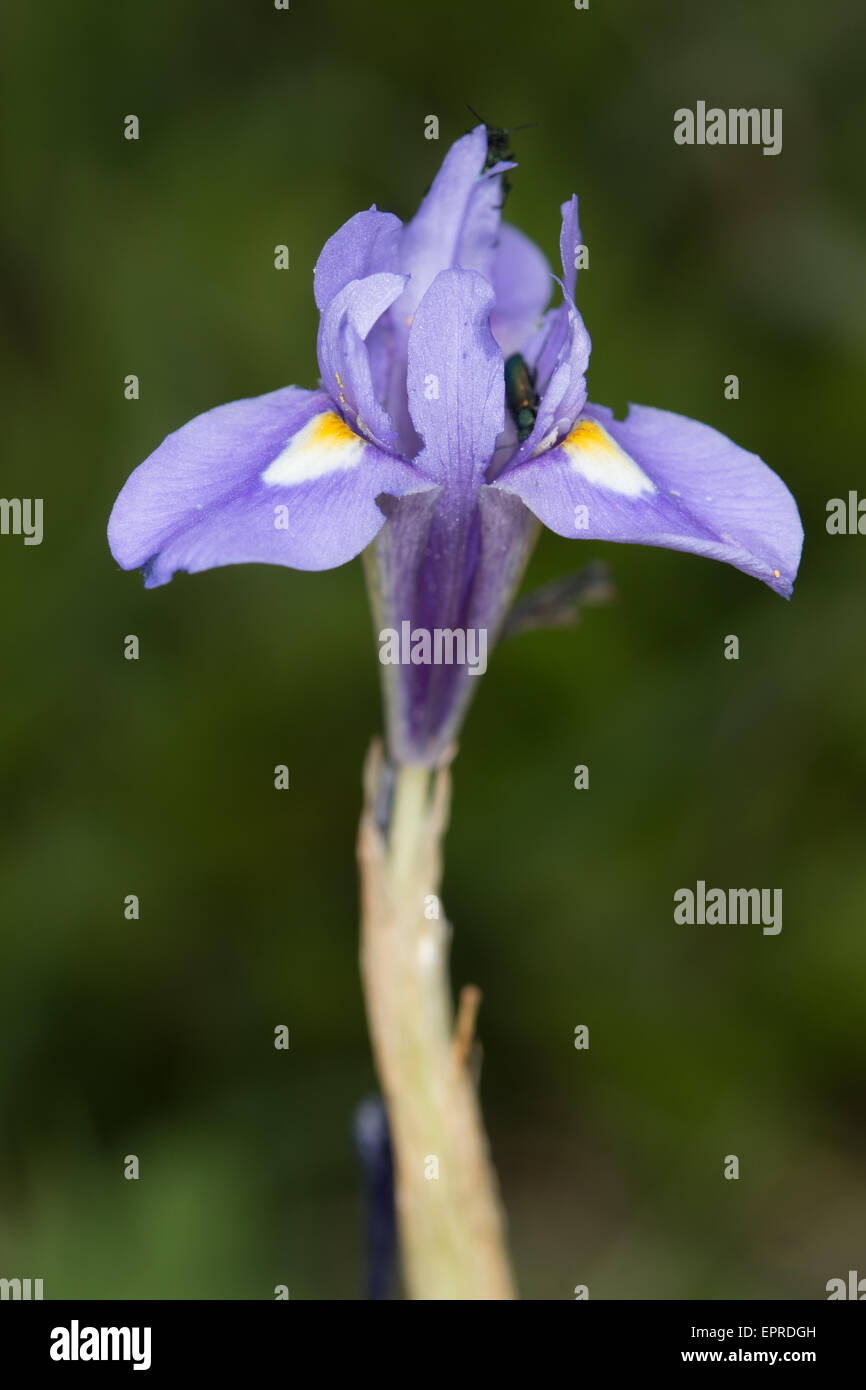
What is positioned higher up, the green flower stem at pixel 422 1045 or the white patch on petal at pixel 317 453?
the white patch on petal at pixel 317 453

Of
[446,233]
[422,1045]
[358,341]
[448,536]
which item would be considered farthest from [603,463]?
[422,1045]

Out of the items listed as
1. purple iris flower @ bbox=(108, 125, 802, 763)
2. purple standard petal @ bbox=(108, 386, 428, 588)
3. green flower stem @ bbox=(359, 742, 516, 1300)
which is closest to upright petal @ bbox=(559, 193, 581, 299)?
purple iris flower @ bbox=(108, 125, 802, 763)

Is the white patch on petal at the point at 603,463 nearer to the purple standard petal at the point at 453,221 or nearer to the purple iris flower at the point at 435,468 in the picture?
the purple iris flower at the point at 435,468

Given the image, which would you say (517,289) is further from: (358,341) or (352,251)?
(358,341)

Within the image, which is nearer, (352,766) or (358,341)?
(358,341)

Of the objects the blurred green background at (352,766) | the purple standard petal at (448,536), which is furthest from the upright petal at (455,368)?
the blurred green background at (352,766)

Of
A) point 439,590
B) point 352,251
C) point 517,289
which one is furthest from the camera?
point 517,289

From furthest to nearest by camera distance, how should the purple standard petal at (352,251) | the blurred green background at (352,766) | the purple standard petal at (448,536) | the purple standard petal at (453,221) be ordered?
the blurred green background at (352,766) < the purple standard petal at (453,221) < the purple standard petal at (352,251) < the purple standard petal at (448,536)

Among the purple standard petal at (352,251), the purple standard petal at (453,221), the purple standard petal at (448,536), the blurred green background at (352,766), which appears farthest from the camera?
the blurred green background at (352,766)

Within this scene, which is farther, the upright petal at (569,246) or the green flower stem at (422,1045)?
the green flower stem at (422,1045)
